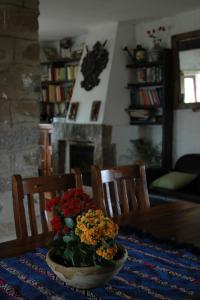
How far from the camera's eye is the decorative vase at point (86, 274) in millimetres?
1200

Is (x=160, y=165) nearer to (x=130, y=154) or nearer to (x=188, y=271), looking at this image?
(x=130, y=154)

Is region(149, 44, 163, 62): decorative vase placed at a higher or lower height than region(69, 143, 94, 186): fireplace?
higher

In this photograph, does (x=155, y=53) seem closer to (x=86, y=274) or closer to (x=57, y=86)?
(x=57, y=86)

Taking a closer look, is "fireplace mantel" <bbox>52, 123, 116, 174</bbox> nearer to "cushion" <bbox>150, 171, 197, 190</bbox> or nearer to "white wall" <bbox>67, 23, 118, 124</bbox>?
"white wall" <bbox>67, 23, 118, 124</bbox>

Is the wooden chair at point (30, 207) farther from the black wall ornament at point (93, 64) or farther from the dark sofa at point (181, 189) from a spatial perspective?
the black wall ornament at point (93, 64)

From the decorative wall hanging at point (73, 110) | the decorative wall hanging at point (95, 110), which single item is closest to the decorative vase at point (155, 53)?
the decorative wall hanging at point (95, 110)

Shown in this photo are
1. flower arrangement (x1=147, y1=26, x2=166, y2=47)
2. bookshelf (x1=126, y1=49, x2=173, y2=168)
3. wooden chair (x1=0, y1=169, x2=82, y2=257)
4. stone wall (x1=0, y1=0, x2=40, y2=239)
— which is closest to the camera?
wooden chair (x1=0, y1=169, x2=82, y2=257)

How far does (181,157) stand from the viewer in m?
5.53

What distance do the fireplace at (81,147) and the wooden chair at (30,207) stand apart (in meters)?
3.50

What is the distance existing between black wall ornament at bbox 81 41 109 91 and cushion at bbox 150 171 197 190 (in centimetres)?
197

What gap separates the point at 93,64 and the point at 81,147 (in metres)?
1.28

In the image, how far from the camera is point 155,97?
598cm

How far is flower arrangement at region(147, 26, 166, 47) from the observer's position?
5922 mm

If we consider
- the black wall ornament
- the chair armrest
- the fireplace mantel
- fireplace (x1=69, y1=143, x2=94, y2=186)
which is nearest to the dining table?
the chair armrest
